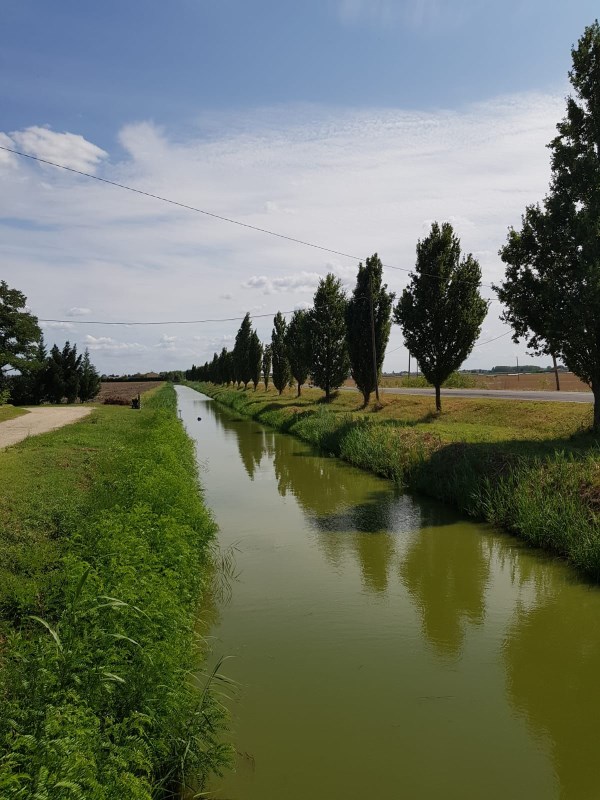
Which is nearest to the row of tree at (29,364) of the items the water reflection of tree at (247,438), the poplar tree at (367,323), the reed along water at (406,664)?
the water reflection of tree at (247,438)

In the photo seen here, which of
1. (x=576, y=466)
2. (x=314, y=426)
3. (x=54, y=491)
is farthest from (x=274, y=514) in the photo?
(x=314, y=426)

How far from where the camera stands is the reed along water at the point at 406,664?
424 centimetres

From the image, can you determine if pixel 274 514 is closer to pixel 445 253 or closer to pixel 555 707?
pixel 555 707

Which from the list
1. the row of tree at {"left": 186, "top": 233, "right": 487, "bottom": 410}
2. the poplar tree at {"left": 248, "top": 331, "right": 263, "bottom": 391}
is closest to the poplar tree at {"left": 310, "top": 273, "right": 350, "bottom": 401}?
the row of tree at {"left": 186, "top": 233, "right": 487, "bottom": 410}

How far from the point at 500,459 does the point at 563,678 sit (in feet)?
24.1

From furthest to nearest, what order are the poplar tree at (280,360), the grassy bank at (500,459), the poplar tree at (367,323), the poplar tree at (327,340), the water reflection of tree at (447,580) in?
the poplar tree at (280,360), the poplar tree at (327,340), the poplar tree at (367,323), the grassy bank at (500,459), the water reflection of tree at (447,580)

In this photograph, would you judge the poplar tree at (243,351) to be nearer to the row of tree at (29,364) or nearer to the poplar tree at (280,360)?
the poplar tree at (280,360)

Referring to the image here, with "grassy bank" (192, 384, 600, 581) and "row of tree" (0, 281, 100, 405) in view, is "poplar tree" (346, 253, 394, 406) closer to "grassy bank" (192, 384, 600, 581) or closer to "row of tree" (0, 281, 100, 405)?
"grassy bank" (192, 384, 600, 581)

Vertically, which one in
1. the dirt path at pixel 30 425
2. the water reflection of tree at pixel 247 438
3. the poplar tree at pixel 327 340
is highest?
the poplar tree at pixel 327 340

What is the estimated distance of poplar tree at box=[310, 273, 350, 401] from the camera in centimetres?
3422

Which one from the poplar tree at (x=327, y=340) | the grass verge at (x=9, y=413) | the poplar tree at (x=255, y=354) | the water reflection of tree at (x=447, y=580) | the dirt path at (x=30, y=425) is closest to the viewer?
the water reflection of tree at (x=447, y=580)

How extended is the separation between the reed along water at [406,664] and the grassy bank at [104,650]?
0.64 metres

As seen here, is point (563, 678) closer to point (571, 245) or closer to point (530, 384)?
point (571, 245)

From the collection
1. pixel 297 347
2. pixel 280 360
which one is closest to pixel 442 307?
pixel 297 347
